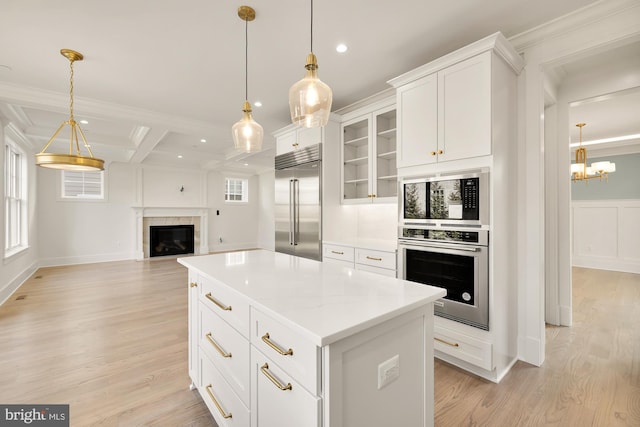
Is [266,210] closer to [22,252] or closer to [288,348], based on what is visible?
[22,252]

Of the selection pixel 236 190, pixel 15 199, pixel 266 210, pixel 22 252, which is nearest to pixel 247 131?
pixel 15 199

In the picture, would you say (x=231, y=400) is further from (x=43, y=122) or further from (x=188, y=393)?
(x=43, y=122)

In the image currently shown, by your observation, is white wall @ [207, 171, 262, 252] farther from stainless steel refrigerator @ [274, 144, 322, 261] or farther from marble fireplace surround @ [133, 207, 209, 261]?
stainless steel refrigerator @ [274, 144, 322, 261]

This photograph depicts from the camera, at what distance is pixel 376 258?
2.93m

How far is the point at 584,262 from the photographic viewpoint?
6.16 metres

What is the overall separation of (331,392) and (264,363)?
0.39 meters

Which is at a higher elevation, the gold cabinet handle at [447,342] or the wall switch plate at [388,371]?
the wall switch plate at [388,371]

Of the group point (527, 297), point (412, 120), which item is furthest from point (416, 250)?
point (412, 120)

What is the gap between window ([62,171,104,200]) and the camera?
6.79 metres

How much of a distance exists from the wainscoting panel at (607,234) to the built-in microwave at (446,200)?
598cm

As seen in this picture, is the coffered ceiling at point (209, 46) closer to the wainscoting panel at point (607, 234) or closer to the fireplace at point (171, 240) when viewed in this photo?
the fireplace at point (171, 240)

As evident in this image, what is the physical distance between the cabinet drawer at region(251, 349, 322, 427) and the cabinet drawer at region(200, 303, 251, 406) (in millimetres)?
86

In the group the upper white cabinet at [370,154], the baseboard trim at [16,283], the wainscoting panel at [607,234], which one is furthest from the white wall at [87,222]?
the wainscoting panel at [607,234]

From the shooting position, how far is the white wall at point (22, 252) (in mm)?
3959
